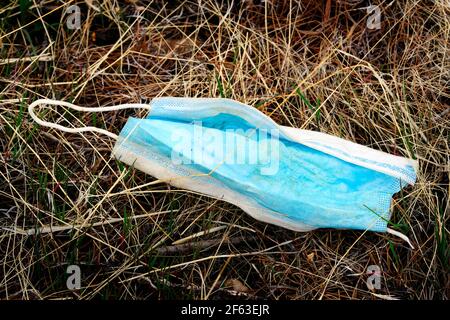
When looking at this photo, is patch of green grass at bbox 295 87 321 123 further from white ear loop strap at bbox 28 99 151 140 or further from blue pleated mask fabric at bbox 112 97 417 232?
white ear loop strap at bbox 28 99 151 140

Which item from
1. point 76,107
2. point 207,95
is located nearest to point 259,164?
point 207,95

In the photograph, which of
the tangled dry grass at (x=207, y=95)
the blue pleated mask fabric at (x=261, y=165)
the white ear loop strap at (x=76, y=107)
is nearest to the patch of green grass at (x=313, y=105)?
the tangled dry grass at (x=207, y=95)

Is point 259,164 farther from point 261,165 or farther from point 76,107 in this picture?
point 76,107

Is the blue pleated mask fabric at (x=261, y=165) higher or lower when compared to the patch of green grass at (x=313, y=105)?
lower

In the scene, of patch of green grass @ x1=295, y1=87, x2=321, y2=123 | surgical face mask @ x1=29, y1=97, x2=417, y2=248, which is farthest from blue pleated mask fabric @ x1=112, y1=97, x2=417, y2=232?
patch of green grass @ x1=295, y1=87, x2=321, y2=123

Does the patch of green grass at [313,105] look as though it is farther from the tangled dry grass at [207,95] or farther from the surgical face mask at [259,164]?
the surgical face mask at [259,164]

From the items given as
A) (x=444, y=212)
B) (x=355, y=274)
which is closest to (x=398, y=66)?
(x=444, y=212)
